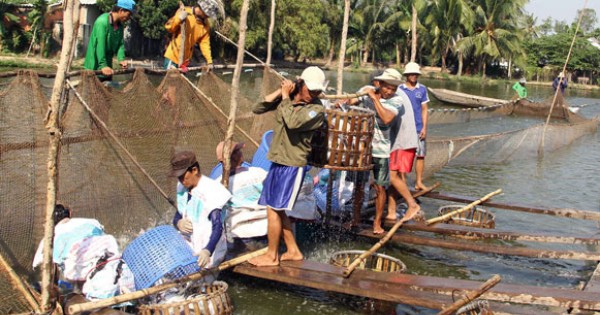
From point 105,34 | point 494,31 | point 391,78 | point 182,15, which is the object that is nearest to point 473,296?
point 391,78

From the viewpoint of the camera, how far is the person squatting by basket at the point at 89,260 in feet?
13.9

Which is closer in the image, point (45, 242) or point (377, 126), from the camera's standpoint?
point (45, 242)

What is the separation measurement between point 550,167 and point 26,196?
11.0 m

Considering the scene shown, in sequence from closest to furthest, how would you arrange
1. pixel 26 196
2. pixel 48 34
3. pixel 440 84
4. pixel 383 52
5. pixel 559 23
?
pixel 26 196, pixel 48 34, pixel 440 84, pixel 383 52, pixel 559 23

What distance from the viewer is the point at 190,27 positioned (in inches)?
316

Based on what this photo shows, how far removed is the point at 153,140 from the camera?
625 centimetres

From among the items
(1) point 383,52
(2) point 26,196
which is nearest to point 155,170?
(2) point 26,196

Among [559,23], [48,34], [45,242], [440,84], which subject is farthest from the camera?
[559,23]

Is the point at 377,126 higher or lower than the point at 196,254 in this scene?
higher

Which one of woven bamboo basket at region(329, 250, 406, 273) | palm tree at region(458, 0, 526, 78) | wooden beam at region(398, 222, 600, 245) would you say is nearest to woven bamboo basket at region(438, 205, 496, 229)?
wooden beam at region(398, 222, 600, 245)

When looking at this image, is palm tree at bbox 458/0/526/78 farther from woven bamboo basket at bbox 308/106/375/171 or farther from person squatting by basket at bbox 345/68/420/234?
woven bamboo basket at bbox 308/106/375/171

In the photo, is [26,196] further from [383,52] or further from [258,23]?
[383,52]

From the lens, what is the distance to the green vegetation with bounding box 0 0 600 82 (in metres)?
31.9

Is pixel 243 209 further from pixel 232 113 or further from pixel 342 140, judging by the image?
pixel 342 140
